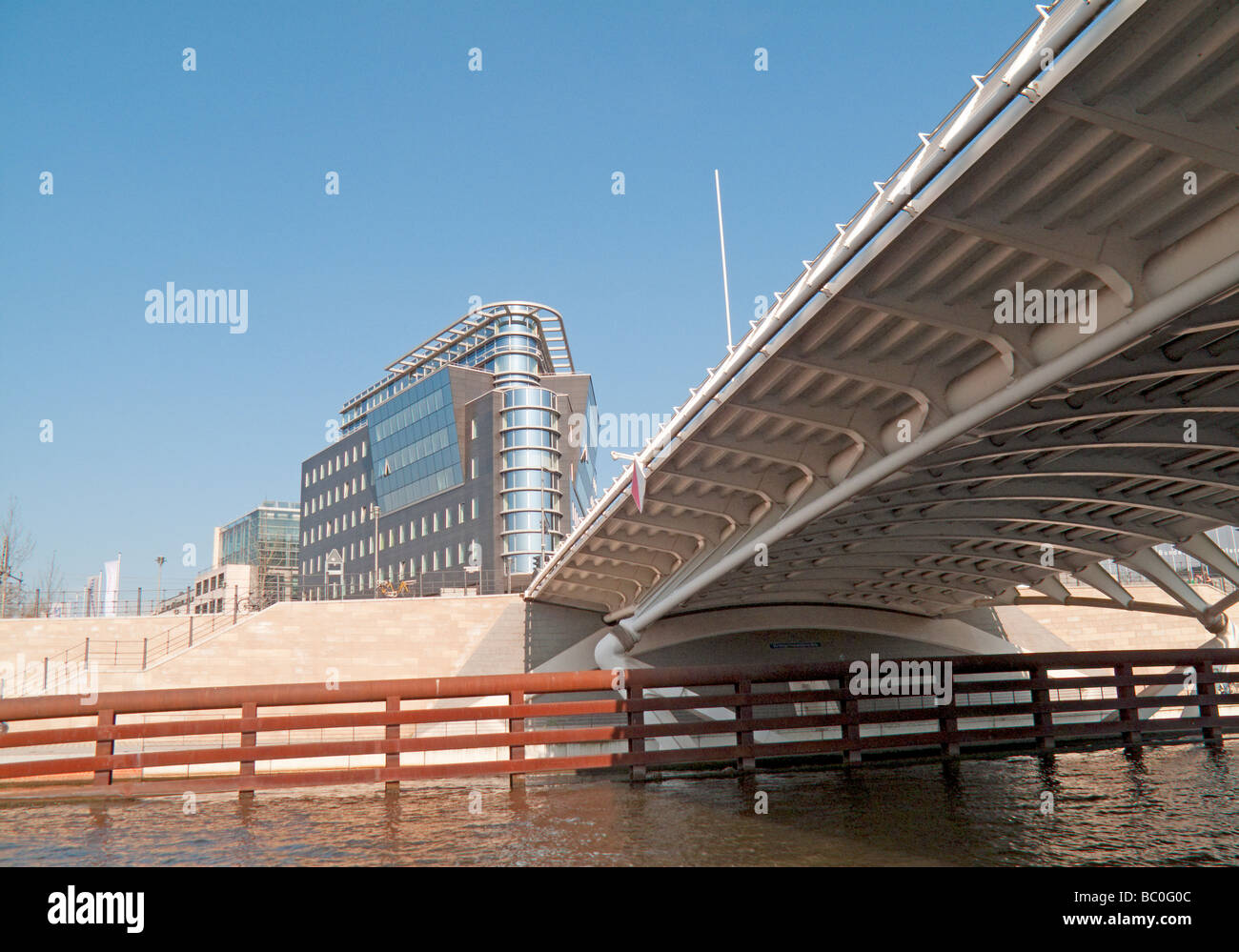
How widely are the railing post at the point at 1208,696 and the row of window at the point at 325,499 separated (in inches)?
3456

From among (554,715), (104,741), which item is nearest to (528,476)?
(554,715)

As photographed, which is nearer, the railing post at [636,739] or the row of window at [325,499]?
the railing post at [636,739]

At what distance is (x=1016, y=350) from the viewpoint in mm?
10836

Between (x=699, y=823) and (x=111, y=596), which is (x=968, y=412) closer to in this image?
(x=699, y=823)

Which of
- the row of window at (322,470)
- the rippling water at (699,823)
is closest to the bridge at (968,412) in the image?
the rippling water at (699,823)

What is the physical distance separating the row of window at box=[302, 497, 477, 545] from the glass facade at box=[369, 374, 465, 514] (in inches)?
85.8

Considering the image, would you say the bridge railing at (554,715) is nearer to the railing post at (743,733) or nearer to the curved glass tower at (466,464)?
the railing post at (743,733)

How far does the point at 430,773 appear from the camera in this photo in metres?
10.8

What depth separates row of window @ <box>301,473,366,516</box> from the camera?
97.5 meters

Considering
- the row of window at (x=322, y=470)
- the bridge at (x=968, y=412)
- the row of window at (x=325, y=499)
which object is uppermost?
the row of window at (x=322, y=470)

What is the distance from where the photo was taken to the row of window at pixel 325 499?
97500 millimetres

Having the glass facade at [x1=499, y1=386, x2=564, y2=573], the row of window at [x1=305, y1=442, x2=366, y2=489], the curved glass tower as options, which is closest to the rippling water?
the curved glass tower
